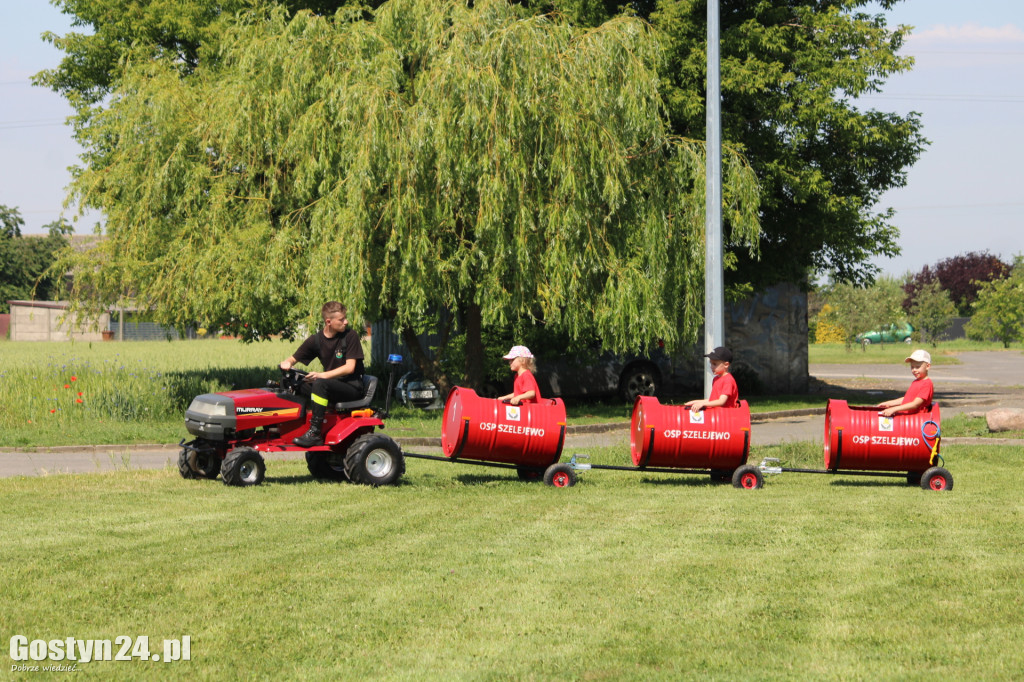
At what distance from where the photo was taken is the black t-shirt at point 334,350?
40.0 feet

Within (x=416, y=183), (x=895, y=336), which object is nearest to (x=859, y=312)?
(x=895, y=336)

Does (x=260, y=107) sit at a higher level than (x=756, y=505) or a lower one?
higher

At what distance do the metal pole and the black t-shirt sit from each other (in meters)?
6.61

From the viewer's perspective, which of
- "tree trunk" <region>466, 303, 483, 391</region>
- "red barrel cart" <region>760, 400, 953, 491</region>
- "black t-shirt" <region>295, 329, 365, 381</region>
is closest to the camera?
"black t-shirt" <region>295, 329, 365, 381</region>

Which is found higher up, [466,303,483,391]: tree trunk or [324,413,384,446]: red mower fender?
[466,303,483,391]: tree trunk

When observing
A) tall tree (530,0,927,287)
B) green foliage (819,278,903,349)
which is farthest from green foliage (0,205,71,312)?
tall tree (530,0,927,287)

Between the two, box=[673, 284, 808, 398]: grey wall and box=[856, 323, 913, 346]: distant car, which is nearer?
box=[673, 284, 808, 398]: grey wall

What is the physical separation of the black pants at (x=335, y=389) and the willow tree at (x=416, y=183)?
6.73m

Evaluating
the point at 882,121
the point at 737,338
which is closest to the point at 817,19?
the point at 882,121

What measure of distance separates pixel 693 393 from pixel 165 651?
2477 centimetres

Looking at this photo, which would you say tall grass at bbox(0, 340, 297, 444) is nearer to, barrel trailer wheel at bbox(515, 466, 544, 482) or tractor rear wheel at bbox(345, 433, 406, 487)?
tractor rear wheel at bbox(345, 433, 406, 487)

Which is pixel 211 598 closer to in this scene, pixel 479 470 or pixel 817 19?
pixel 479 470

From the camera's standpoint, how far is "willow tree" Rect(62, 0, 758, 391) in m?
18.9

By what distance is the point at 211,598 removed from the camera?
→ 6.79 m
